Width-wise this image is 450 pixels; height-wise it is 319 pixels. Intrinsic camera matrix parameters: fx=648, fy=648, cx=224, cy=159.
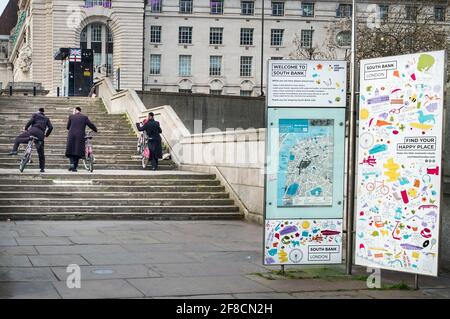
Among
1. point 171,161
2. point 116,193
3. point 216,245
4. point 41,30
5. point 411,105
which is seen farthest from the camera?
point 41,30

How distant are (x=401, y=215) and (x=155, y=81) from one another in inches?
2784

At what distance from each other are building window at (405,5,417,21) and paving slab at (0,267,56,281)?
28.9 metres

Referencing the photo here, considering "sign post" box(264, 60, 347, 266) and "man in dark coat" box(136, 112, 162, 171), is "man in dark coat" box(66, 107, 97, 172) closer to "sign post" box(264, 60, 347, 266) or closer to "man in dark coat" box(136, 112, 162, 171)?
"man in dark coat" box(136, 112, 162, 171)

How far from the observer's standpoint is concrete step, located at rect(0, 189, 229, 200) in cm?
1399

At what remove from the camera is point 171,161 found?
66.6 feet

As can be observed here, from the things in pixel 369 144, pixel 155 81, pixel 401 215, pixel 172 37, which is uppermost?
pixel 172 37

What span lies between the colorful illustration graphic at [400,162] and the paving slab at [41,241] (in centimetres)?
467

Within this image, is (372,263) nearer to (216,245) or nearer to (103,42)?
(216,245)

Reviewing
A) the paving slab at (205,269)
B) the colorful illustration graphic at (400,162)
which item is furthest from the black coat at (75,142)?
the colorful illustration graphic at (400,162)

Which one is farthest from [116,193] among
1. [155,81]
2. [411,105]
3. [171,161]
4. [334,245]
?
[155,81]

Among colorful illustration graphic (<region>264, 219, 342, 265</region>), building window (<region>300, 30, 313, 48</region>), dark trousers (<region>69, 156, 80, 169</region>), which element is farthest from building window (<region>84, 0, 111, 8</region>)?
colorful illustration graphic (<region>264, 219, 342, 265</region>)

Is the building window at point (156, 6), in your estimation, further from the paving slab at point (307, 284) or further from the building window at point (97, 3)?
the paving slab at point (307, 284)

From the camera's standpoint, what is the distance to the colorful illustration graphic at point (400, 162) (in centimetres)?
699

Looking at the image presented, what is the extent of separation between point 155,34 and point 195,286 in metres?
71.7
